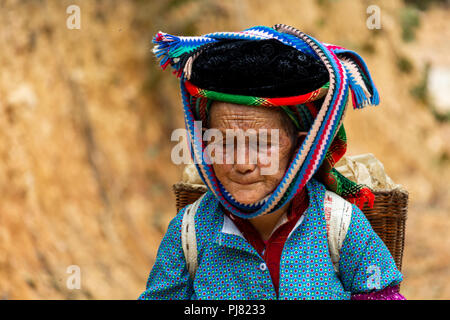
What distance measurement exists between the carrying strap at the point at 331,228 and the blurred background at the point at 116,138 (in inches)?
87.2


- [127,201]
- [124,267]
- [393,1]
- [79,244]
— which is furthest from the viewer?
[393,1]

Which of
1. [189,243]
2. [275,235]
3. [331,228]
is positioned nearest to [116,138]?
[189,243]

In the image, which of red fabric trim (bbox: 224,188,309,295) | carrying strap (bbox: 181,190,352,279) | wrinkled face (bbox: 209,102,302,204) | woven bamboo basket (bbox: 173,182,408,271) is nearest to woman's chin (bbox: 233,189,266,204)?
wrinkled face (bbox: 209,102,302,204)

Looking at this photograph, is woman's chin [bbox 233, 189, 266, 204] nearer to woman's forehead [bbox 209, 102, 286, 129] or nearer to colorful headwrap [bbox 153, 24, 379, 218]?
colorful headwrap [bbox 153, 24, 379, 218]

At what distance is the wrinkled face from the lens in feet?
5.76

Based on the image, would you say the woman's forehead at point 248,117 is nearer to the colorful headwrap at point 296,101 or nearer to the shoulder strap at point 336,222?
the colorful headwrap at point 296,101

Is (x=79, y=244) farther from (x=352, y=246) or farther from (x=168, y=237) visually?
(x=352, y=246)

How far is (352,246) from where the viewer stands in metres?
1.80

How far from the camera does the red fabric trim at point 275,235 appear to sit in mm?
1854

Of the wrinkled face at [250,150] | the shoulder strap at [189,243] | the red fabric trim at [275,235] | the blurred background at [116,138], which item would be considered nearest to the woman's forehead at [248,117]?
the wrinkled face at [250,150]

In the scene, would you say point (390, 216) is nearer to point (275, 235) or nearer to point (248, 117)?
point (275, 235)

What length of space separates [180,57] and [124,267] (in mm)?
3493

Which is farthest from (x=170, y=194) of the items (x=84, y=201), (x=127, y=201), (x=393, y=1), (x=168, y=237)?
(x=393, y=1)

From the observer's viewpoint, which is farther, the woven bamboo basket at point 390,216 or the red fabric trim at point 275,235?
the woven bamboo basket at point 390,216
